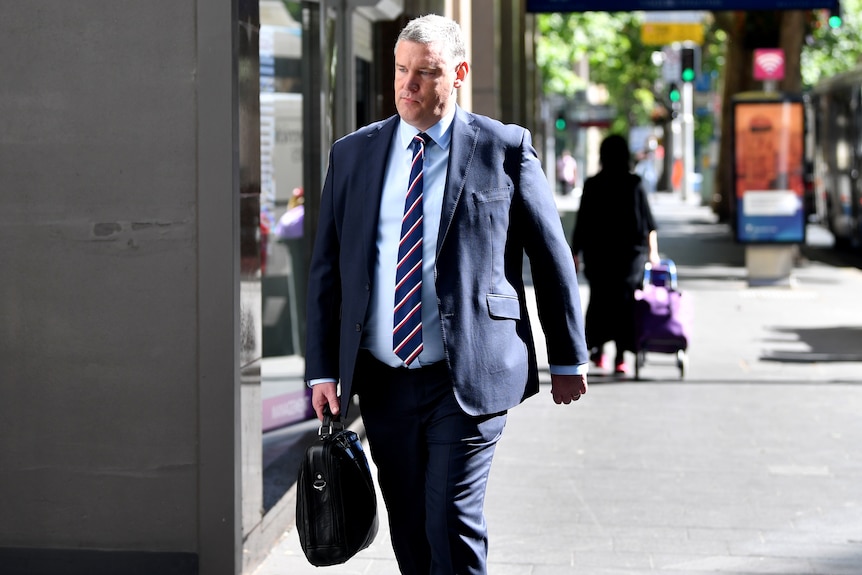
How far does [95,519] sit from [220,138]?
1353 mm

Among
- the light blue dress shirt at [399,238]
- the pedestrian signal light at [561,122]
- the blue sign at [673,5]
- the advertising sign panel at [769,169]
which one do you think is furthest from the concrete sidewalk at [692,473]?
the pedestrian signal light at [561,122]

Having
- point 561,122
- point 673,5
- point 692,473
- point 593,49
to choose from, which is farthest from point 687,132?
point 692,473

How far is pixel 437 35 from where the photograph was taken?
363 centimetres

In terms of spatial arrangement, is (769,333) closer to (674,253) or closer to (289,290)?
(289,290)

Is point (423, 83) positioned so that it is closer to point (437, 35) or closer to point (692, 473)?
point (437, 35)

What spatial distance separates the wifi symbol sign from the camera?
2173 centimetres

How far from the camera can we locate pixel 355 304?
12.3ft

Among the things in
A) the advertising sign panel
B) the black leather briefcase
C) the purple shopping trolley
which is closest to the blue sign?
the advertising sign panel

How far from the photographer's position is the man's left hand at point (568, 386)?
3.88m

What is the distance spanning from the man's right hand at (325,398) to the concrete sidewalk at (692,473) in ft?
5.64

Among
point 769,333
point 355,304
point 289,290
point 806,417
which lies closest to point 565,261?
point 355,304

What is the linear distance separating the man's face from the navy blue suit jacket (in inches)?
3.8

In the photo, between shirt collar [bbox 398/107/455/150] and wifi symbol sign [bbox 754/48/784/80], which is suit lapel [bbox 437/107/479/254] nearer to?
shirt collar [bbox 398/107/455/150]

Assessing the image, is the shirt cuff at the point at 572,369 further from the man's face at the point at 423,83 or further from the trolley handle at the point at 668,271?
the trolley handle at the point at 668,271
